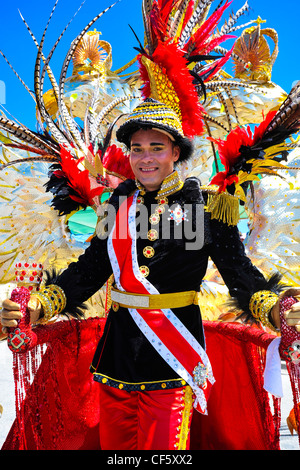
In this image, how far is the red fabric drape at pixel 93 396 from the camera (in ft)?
6.53

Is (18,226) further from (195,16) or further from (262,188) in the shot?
(195,16)

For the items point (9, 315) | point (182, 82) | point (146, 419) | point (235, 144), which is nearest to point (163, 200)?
point (235, 144)

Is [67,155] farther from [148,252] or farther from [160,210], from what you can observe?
[148,252]

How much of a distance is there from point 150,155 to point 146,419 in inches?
41.1

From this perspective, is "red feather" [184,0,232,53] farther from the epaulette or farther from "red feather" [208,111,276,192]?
the epaulette

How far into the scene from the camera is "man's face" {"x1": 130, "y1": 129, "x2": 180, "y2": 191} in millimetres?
1749

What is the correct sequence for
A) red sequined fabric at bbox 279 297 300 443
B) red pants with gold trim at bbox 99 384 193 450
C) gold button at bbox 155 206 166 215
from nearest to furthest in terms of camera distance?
red sequined fabric at bbox 279 297 300 443 → red pants with gold trim at bbox 99 384 193 450 → gold button at bbox 155 206 166 215

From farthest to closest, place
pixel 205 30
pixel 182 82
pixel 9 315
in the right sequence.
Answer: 1. pixel 205 30
2. pixel 182 82
3. pixel 9 315

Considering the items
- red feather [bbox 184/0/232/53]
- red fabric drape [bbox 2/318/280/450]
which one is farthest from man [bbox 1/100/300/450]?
red feather [bbox 184/0/232/53]

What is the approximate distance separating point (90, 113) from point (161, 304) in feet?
4.96

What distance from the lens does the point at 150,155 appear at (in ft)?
5.72

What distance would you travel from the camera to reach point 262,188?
12.7 ft

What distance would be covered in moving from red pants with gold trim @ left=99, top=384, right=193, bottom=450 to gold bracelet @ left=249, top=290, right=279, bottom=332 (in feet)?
1.31

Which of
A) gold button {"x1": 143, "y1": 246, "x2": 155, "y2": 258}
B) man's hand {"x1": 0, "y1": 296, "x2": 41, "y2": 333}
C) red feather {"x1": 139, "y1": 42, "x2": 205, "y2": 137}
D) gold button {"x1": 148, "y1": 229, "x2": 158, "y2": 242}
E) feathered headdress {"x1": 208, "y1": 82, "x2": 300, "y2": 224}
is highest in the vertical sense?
red feather {"x1": 139, "y1": 42, "x2": 205, "y2": 137}
